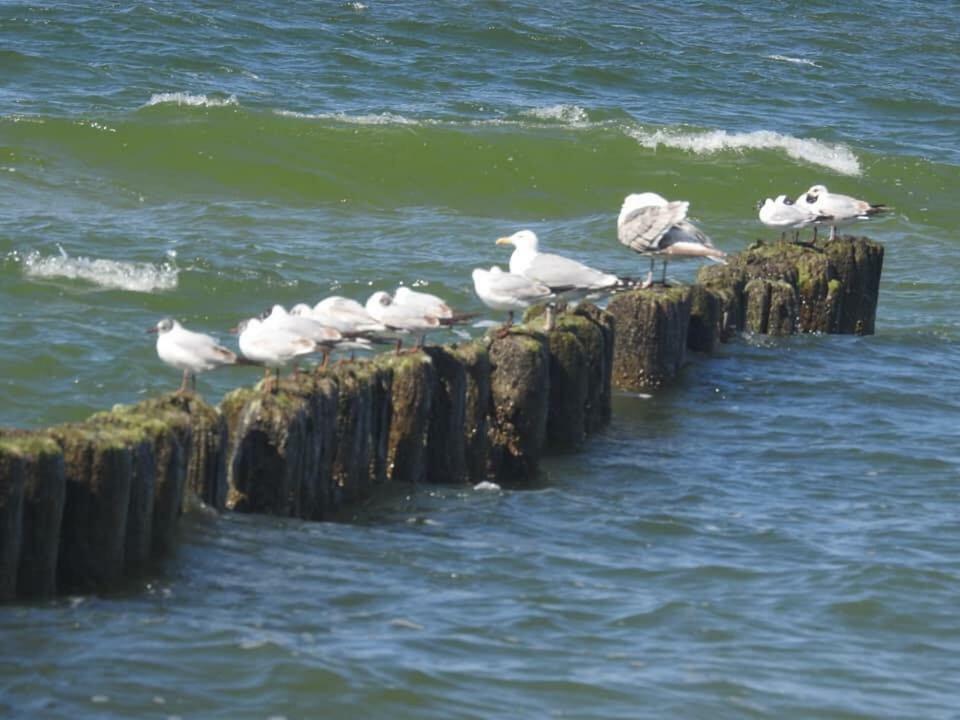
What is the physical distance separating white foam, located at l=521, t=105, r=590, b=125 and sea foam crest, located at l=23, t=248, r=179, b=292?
1199 centimetres

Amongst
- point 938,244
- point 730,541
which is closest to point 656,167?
point 938,244

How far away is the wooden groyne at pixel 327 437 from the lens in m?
7.20

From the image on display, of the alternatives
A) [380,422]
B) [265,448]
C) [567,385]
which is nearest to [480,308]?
[567,385]

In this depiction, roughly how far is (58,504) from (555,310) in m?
4.89

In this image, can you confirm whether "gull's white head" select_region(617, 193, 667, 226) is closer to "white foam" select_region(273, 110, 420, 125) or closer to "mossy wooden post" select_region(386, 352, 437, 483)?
"mossy wooden post" select_region(386, 352, 437, 483)

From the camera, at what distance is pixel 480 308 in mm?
15750

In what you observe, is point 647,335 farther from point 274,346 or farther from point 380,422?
point 274,346

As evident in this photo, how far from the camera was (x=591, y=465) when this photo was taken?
427 inches

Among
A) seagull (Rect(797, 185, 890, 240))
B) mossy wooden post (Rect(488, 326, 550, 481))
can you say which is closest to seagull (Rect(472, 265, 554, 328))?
mossy wooden post (Rect(488, 326, 550, 481))

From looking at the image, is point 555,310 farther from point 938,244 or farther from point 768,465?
point 938,244

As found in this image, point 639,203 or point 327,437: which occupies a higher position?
point 639,203

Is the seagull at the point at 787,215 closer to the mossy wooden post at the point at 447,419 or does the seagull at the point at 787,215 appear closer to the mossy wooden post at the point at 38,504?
the mossy wooden post at the point at 447,419

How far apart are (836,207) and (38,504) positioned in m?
10.3

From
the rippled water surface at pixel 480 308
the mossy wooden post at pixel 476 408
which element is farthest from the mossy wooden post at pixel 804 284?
the mossy wooden post at pixel 476 408
